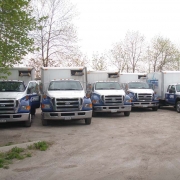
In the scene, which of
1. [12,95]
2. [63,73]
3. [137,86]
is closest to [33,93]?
[63,73]

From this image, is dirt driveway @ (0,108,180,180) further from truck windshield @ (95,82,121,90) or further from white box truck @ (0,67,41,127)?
truck windshield @ (95,82,121,90)

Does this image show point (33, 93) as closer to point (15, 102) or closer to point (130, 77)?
point (15, 102)

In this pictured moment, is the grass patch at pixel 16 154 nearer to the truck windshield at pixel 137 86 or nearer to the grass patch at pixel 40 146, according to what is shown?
the grass patch at pixel 40 146

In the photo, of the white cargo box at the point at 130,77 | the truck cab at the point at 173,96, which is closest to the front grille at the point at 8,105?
the truck cab at the point at 173,96

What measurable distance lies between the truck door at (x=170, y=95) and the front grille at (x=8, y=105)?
1113 centimetres

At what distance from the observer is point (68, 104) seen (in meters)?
11.0

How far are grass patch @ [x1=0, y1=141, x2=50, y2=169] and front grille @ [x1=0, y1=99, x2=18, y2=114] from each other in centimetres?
368

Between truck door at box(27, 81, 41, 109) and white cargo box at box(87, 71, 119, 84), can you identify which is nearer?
truck door at box(27, 81, 41, 109)

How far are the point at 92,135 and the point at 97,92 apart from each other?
558 cm

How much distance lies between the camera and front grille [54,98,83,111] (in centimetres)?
1095

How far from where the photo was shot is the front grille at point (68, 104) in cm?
1095

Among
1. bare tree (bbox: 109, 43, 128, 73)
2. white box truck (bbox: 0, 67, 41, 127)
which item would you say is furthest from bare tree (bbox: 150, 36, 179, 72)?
white box truck (bbox: 0, 67, 41, 127)

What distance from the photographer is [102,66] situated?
43.9 meters

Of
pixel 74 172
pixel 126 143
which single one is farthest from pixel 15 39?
pixel 74 172
